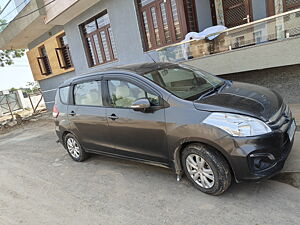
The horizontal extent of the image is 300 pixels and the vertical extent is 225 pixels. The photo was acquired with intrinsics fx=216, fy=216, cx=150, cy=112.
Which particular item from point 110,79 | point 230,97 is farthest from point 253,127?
point 110,79

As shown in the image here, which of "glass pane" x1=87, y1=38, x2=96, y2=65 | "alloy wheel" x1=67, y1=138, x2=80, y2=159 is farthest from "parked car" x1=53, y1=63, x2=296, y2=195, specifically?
"glass pane" x1=87, y1=38, x2=96, y2=65

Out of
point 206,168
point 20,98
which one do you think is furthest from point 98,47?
point 20,98

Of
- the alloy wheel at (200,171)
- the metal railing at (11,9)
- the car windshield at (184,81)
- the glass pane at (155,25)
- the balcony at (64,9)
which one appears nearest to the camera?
the alloy wheel at (200,171)

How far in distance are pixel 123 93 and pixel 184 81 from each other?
99 cm

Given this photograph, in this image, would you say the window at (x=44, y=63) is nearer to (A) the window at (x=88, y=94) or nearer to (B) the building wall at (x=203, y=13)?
(B) the building wall at (x=203, y=13)

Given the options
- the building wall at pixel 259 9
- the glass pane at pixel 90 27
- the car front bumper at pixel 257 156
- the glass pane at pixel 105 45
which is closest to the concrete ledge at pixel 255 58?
the building wall at pixel 259 9

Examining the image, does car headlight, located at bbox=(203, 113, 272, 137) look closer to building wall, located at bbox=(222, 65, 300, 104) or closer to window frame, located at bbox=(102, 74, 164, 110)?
window frame, located at bbox=(102, 74, 164, 110)

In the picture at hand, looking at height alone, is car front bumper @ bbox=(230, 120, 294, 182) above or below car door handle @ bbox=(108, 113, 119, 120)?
below

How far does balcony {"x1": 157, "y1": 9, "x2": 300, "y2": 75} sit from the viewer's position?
4.74 m

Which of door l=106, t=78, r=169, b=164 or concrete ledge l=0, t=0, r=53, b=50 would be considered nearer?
door l=106, t=78, r=169, b=164

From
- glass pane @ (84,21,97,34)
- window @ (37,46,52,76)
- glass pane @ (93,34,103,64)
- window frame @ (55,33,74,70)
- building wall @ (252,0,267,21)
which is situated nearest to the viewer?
building wall @ (252,0,267,21)

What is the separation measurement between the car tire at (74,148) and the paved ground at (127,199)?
0.53 ft

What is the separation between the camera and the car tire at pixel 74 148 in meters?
4.36

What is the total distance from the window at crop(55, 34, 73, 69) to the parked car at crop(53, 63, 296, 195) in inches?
393
